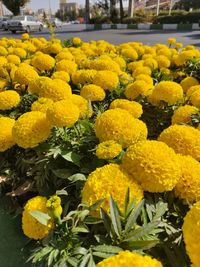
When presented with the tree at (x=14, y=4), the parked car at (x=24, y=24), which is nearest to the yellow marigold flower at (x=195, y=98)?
the parked car at (x=24, y=24)

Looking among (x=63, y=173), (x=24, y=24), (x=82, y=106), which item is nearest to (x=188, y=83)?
(x=82, y=106)

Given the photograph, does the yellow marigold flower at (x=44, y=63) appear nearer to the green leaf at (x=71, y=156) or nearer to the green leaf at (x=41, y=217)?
the green leaf at (x=71, y=156)

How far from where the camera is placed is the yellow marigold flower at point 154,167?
110 cm

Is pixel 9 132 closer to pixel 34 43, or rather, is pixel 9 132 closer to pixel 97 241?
pixel 97 241

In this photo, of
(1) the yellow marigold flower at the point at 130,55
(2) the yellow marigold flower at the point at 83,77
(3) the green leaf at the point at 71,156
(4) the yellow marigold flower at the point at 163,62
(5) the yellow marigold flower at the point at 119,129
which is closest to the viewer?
(5) the yellow marigold flower at the point at 119,129

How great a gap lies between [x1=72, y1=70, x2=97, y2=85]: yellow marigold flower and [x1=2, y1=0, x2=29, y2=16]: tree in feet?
144

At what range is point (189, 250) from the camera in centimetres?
86

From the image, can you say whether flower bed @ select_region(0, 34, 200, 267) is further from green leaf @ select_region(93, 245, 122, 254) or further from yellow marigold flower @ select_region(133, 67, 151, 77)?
yellow marigold flower @ select_region(133, 67, 151, 77)

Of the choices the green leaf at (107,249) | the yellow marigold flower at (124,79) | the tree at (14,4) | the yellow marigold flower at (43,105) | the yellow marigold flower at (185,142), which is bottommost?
the tree at (14,4)

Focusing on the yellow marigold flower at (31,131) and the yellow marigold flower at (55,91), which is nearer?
the yellow marigold flower at (31,131)

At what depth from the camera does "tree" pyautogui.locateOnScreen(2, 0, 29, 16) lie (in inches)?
1673

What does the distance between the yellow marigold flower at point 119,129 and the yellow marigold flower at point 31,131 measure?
246mm

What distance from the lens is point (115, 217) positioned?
1008mm

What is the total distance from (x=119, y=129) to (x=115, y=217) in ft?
1.45
